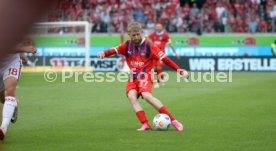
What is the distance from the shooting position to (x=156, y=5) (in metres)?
41.0

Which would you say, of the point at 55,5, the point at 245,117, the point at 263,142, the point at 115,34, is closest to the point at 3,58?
the point at 55,5

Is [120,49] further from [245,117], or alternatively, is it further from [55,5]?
[55,5]

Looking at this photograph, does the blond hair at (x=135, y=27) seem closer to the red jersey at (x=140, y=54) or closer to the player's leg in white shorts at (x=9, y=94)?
the red jersey at (x=140, y=54)

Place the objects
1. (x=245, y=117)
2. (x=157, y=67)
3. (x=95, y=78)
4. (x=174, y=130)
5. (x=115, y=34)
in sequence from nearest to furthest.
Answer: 1. (x=174, y=130)
2. (x=245, y=117)
3. (x=157, y=67)
4. (x=95, y=78)
5. (x=115, y=34)

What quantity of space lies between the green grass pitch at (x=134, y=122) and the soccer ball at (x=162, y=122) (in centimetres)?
16

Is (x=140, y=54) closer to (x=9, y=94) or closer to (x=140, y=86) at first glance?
(x=140, y=86)

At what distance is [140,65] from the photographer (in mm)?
10867

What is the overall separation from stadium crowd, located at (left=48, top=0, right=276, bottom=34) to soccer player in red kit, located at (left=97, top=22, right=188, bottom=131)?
27174 mm

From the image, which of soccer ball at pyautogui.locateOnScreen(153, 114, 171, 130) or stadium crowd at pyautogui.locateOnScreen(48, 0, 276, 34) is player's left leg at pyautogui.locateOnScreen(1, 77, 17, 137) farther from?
stadium crowd at pyautogui.locateOnScreen(48, 0, 276, 34)

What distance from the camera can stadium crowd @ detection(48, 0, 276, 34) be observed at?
126ft

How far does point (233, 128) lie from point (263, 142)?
6.85 feet

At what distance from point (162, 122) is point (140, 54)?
52.9 inches

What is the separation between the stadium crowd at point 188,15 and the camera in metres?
38.5

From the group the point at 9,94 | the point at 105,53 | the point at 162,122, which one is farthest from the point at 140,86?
the point at 9,94
